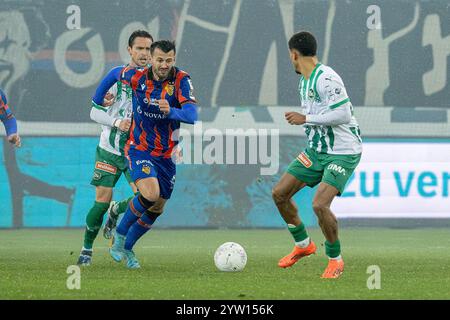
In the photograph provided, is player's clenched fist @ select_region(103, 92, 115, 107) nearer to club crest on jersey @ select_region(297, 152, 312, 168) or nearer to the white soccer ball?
the white soccer ball

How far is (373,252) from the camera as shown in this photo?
11.8m

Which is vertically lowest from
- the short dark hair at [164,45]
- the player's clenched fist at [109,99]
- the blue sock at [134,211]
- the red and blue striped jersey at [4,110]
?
the blue sock at [134,211]

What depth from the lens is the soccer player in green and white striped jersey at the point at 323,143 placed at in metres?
8.70

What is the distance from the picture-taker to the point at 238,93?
1636 centimetres

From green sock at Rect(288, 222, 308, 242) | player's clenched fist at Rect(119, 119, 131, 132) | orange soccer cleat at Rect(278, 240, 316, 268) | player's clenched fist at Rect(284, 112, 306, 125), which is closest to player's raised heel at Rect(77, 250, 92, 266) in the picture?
player's clenched fist at Rect(119, 119, 131, 132)

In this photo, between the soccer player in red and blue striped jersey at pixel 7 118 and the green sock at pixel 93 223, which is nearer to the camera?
the green sock at pixel 93 223

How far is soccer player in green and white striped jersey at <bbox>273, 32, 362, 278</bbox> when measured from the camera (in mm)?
8703

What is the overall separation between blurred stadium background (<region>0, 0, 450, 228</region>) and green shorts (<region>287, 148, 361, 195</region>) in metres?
6.67

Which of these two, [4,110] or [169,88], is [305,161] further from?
[4,110]

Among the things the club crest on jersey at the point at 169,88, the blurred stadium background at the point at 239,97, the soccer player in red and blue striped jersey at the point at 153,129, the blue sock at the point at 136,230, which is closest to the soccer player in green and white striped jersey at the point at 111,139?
the soccer player in red and blue striped jersey at the point at 153,129

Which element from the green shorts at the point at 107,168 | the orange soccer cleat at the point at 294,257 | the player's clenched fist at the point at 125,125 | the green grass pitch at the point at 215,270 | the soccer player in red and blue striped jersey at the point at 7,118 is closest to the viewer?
the green grass pitch at the point at 215,270

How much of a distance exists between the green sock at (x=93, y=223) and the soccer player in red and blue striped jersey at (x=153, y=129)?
1.17ft

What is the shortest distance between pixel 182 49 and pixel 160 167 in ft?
23.1

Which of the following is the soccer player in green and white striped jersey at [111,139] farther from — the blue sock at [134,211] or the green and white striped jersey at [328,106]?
the green and white striped jersey at [328,106]
